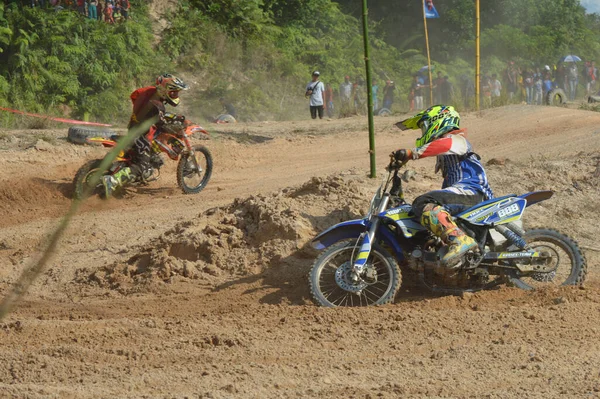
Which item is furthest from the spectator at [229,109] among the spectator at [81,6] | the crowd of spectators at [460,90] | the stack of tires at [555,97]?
the stack of tires at [555,97]

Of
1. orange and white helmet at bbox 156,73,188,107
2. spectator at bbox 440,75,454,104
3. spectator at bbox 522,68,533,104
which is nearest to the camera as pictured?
orange and white helmet at bbox 156,73,188,107

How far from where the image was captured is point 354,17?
34812mm

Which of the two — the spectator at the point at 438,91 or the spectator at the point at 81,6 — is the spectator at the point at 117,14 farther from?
the spectator at the point at 438,91

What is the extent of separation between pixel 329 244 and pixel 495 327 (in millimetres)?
1535

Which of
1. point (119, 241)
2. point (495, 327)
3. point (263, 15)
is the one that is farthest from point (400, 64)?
point (495, 327)

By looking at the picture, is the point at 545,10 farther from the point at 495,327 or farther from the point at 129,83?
the point at 495,327

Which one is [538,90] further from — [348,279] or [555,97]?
[348,279]

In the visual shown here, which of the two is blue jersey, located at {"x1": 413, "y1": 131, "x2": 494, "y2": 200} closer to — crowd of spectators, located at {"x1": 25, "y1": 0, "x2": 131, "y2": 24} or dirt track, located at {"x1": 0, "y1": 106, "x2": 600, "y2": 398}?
dirt track, located at {"x1": 0, "y1": 106, "x2": 600, "y2": 398}

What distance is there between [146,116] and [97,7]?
15.1m

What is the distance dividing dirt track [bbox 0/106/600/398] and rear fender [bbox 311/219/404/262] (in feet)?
1.65

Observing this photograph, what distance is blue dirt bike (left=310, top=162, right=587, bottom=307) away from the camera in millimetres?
6078

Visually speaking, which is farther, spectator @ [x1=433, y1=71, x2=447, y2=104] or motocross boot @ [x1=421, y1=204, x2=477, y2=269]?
spectator @ [x1=433, y1=71, x2=447, y2=104]

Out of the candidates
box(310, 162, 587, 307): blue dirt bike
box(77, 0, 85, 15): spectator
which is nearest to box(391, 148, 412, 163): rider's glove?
box(310, 162, 587, 307): blue dirt bike

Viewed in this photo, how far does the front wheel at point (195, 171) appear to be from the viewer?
10.9 metres
